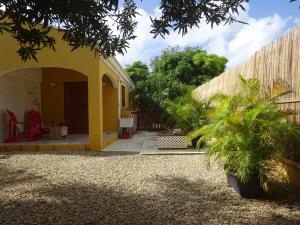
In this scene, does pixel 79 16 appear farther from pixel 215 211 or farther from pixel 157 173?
pixel 157 173

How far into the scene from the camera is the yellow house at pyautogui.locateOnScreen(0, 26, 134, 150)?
35.1ft

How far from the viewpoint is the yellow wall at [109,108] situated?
15750 millimetres

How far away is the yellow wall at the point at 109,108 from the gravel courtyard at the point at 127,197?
7.59 m

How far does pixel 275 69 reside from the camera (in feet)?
20.8

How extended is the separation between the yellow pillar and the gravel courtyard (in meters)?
2.38

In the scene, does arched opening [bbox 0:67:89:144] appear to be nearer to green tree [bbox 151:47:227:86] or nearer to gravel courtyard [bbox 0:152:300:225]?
gravel courtyard [bbox 0:152:300:225]

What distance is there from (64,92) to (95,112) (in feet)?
15.9

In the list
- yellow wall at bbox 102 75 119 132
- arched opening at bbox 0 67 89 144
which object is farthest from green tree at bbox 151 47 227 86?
arched opening at bbox 0 67 89 144

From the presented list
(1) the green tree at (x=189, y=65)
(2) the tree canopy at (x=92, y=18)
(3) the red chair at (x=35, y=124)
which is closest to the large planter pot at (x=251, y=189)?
(2) the tree canopy at (x=92, y=18)

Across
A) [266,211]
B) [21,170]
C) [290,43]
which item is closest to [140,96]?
[21,170]

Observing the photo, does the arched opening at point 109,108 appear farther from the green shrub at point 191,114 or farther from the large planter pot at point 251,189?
the large planter pot at point 251,189

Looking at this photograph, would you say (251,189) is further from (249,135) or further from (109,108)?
(109,108)

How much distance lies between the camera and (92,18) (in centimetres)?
318

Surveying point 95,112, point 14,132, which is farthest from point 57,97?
point 95,112
